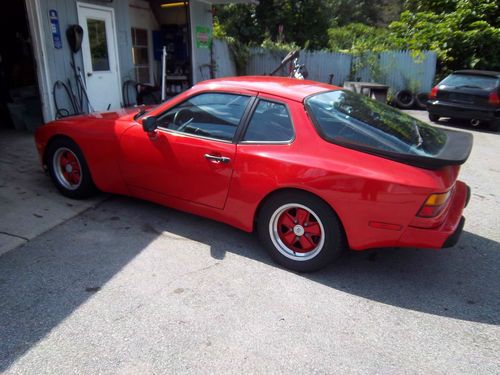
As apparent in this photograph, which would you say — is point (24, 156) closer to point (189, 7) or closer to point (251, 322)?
point (251, 322)

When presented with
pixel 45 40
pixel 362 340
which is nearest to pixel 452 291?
pixel 362 340

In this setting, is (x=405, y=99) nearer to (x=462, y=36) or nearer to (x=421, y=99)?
(x=421, y=99)

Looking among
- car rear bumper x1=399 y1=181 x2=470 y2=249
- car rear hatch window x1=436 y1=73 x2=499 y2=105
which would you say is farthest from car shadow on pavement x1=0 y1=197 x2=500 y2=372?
car rear hatch window x1=436 y1=73 x2=499 y2=105

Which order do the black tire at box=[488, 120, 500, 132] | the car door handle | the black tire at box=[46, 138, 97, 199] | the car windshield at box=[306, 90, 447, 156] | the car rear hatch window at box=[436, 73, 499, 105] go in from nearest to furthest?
1. the car windshield at box=[306, 90, 447, 156]
2. the car door handle
3. the black tire at box=[46, 138, 97, 199]
4. the car rear hatch window at box=[436, 73, 499, 105]
5. the black tire at box=[488, 120, 500, 132]

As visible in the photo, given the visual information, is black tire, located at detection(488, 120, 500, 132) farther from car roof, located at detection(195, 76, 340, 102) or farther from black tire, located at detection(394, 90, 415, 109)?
car roof, located at detection(195, 76, 340, 102)

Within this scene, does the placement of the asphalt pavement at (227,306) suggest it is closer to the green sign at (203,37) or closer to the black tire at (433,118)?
the black tire at (433,118)

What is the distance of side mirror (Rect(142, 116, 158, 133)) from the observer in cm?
372

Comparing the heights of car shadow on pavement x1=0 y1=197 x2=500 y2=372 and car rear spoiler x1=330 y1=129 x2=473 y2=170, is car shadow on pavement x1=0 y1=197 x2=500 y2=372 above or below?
below

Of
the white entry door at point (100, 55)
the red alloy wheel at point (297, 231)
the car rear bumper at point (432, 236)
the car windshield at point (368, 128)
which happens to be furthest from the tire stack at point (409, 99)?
the red alloy wheel at point (297, 231)

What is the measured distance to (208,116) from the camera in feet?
12.0

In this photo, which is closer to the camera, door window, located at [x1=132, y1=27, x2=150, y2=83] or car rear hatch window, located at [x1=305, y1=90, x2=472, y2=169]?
car rear hatch window, located at [x1=305, y1=90, x2=472, y2=169]

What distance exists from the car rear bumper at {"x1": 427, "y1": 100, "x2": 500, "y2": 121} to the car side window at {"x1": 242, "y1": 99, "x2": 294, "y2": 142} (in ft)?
27.5

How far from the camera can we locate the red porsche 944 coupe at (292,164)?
2.87 meters

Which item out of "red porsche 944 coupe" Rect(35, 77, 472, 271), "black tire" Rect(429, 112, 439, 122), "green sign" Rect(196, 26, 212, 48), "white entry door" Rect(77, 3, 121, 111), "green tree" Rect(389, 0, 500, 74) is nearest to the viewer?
"red porsche 944 coupe" Rect(35, 77, 472, 271)
